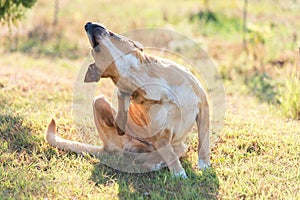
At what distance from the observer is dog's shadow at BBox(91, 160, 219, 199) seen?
4434 mm

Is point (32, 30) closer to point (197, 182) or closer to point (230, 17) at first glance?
point (230, 17)

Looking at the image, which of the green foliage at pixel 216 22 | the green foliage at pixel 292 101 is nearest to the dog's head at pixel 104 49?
the green foliage at pixel 292 101

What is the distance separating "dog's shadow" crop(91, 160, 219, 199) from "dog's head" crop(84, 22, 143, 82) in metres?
1.07

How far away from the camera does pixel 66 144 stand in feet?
17.4

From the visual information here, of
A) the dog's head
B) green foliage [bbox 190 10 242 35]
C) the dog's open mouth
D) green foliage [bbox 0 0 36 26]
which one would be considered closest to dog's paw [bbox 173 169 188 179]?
the dog's head

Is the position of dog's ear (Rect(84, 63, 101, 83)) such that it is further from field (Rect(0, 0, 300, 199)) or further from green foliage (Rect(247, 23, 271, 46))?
green foliage (Rect(247, 23, 271, 46))

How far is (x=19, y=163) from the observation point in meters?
5.02

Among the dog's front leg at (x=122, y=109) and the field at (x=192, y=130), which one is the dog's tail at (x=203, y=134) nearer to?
the field at (x=192, y=130)

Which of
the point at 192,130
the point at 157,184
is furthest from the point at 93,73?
the point at 192,130

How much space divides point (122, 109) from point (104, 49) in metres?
0.58

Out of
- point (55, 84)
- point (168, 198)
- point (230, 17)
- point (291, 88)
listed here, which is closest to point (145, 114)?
point (168, 198)

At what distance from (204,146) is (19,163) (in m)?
1.77

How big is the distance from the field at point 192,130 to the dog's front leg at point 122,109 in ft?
1.73

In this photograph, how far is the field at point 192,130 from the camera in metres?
4.58
